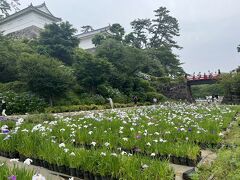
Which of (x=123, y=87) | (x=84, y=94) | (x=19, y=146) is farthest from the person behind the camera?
(x=123, y=87)

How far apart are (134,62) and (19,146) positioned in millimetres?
20763

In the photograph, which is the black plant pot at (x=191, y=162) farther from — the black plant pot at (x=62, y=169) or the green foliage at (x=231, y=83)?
the green foliage at (x=231, y=83)

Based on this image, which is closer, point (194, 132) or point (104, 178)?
point (104, 178)

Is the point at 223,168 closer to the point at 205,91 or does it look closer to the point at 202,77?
the point at 202,77

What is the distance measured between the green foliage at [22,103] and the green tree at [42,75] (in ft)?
3.53

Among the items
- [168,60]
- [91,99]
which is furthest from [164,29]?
[91,99]

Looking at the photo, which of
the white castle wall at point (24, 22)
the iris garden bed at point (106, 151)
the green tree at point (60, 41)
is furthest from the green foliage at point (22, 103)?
the white castle wall at point (24, 22)

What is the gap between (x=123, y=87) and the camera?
24516 millimetres

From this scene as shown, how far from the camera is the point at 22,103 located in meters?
14.0

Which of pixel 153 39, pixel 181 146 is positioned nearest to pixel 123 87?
pixel 181 146

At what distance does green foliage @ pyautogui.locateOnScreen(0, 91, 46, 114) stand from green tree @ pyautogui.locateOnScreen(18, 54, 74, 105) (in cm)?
107

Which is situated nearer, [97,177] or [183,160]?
[97,177]

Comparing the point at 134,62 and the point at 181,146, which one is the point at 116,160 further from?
the point at 134,62

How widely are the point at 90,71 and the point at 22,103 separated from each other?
7.15 m
